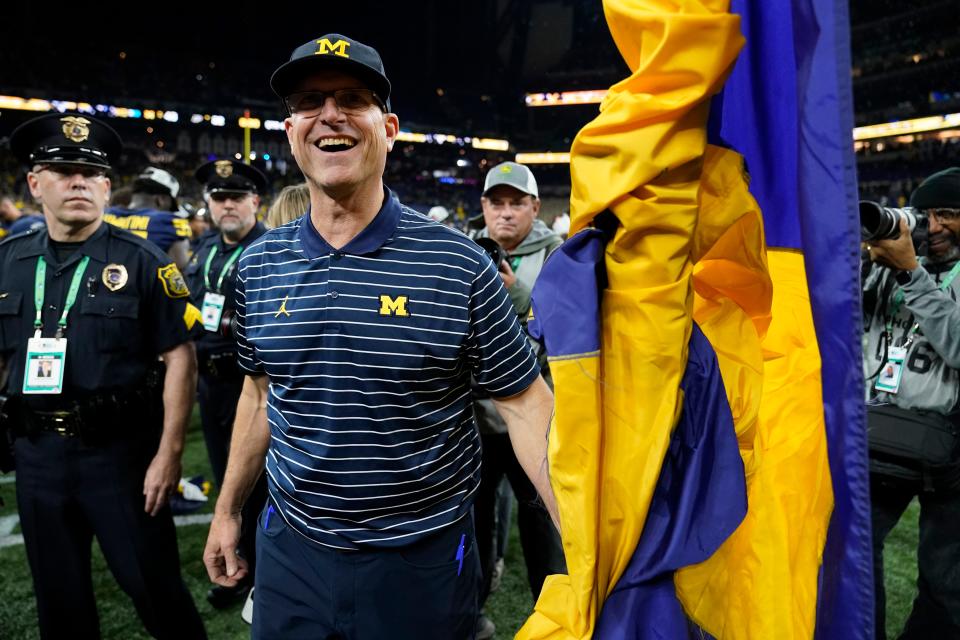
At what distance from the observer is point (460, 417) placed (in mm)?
1711

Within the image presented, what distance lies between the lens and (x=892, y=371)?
255 cm

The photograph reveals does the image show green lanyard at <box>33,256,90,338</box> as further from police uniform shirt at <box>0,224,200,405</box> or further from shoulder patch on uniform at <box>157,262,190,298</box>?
shoulder patch on uniform at <box>157,262,190,298</box>

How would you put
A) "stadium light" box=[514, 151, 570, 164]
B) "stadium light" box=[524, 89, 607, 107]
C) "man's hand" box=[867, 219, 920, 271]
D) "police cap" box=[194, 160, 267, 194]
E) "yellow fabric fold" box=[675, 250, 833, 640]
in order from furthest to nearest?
"stadium light" box=[514, 151, 570, 164]
"stadium light" box=[524, 89, 607, 107]
"police cap" box=[194, 160, 267, 194]
"man's hand" box=[867, 219, 920, 271]
"yellow fabric fold" box=[675, 250, 833, 640]

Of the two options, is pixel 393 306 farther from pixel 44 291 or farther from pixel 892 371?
pixel 892 371

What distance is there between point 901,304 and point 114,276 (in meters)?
2.87

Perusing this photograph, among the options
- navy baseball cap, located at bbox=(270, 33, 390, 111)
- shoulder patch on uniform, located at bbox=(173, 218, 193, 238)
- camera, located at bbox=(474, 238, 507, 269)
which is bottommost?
camera, located at bbox=(474, 238, 507, 269)

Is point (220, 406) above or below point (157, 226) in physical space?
below

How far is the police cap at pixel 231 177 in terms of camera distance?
4035 millimetres

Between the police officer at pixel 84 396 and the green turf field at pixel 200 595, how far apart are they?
0.73m

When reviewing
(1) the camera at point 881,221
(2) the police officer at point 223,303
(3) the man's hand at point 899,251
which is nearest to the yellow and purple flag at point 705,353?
(1) the camera at point 881,221

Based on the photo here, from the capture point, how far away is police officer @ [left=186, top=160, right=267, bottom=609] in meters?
3.71

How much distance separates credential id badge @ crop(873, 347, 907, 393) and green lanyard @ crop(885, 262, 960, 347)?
1.6 inches

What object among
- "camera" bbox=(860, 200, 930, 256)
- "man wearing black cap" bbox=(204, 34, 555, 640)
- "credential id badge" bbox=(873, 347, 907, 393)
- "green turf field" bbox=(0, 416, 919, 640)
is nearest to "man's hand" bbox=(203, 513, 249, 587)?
"man wearing black cap" bbox=(204, 34, 555, 640)

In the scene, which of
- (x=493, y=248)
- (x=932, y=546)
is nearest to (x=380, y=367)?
(x=493, y=248)
